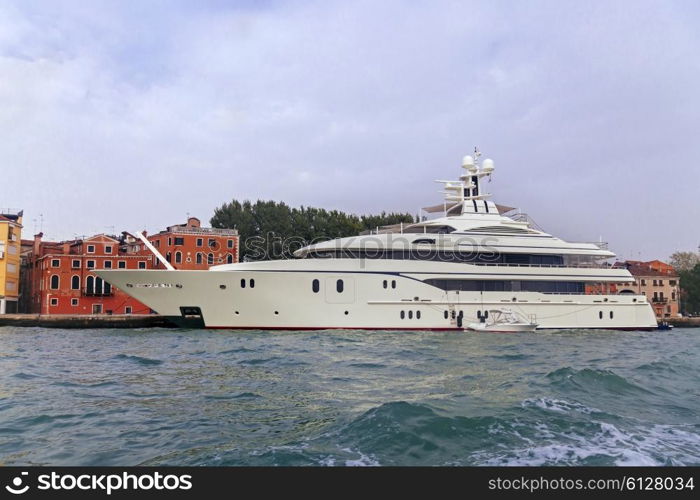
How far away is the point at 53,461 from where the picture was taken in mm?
5309

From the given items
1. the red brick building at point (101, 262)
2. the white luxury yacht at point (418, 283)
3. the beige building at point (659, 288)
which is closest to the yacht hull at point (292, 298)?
the white luxury yacht at point (418, 283)

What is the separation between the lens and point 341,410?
749 centimetres

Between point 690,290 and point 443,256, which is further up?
point 443,256

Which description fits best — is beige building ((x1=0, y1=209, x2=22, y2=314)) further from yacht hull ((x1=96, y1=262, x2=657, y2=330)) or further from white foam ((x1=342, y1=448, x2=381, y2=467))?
white foam ((x1=342, y1=448, x2=381, y2=467))

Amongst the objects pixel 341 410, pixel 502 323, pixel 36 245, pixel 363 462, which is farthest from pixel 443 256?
pixel 36 245

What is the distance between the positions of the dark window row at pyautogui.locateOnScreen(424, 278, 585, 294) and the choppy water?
11.7m

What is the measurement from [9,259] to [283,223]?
2321 cm

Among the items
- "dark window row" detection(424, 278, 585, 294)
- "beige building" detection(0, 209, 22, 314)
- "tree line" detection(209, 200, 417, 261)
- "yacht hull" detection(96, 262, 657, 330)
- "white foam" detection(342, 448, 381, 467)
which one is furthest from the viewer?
"tree line" detection(209, 200, 417, 261)

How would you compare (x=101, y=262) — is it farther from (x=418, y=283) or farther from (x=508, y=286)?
(x=508, y=286)

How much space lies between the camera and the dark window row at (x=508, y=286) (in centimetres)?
2550

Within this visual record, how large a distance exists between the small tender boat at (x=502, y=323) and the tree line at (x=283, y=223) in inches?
1021

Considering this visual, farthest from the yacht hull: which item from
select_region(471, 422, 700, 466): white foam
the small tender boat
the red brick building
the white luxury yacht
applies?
the red brick building

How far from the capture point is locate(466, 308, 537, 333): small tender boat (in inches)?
979
